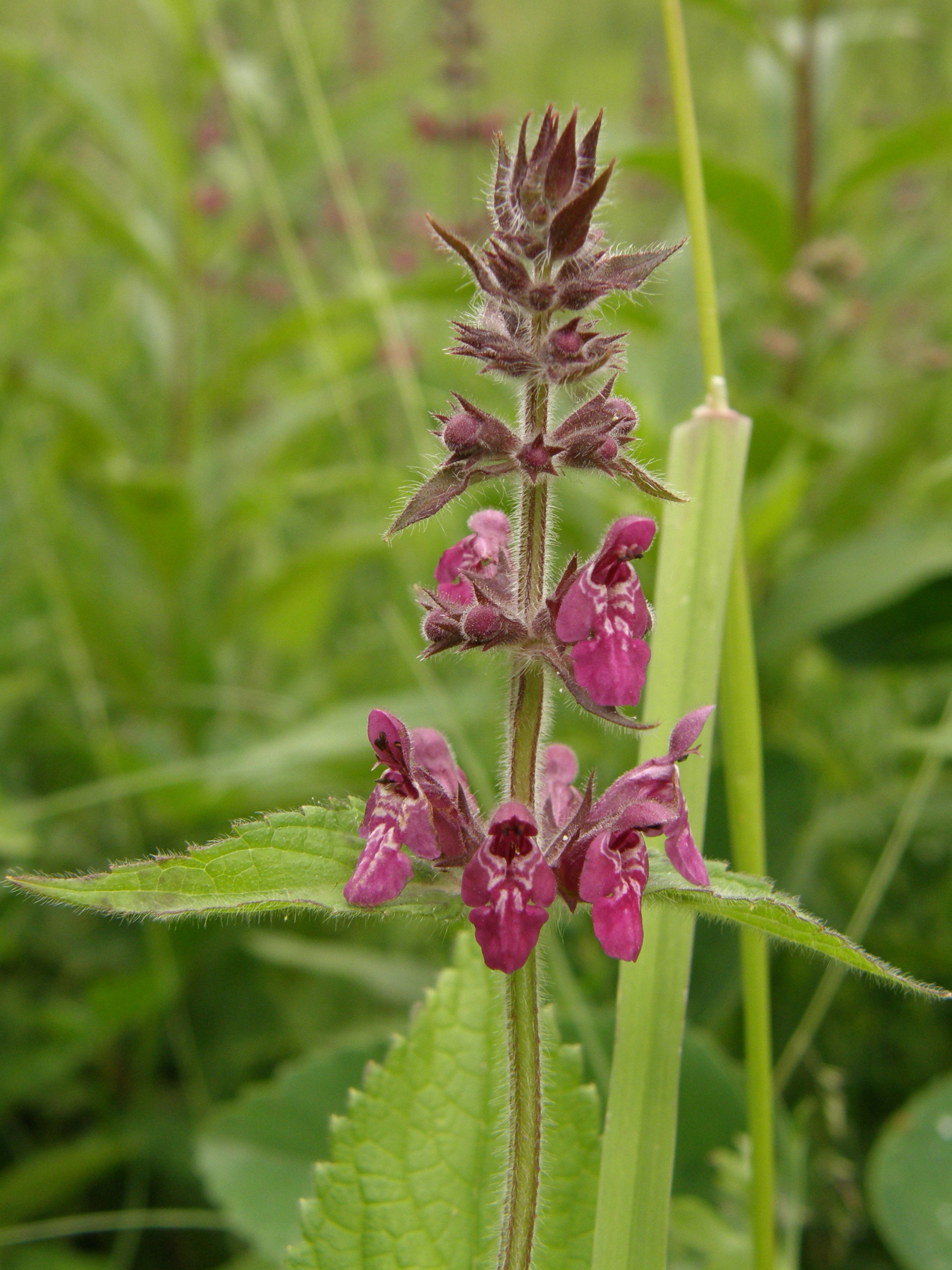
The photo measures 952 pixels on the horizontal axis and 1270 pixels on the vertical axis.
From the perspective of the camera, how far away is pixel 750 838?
1316 mm

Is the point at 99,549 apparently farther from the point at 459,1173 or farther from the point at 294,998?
the point at 459,1173

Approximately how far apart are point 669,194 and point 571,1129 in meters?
7.28

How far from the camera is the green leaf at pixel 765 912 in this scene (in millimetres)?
870

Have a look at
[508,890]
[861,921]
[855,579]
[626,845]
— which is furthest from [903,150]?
[508,890]

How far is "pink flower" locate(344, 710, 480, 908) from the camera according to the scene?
3.14 ft

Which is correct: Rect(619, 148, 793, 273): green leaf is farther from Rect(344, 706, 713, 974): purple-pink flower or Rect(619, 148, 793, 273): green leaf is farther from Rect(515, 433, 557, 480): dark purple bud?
Rect(344, 706, 713, 974): purple-pink flower

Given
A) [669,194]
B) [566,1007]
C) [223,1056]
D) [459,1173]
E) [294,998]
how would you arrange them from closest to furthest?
[459,1173]
[566,1007]
[223,1056]
[294,998]
[669,194]

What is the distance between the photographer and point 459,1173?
118cm

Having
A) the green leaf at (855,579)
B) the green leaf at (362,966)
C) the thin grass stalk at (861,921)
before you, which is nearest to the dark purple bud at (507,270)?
the thin grass stalk at (861,921)

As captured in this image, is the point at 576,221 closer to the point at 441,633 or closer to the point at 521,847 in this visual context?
the point at 441,633

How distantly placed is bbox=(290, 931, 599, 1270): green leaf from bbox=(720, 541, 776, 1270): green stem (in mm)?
218

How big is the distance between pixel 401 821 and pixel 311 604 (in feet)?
9.18

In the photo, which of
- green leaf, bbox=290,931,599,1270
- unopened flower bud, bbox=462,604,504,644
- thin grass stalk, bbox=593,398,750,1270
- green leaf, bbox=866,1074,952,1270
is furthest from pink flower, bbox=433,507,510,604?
green leaf, bbox=866,1074,952,1270

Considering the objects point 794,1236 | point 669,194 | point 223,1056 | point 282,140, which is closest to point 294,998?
point 223,1056
